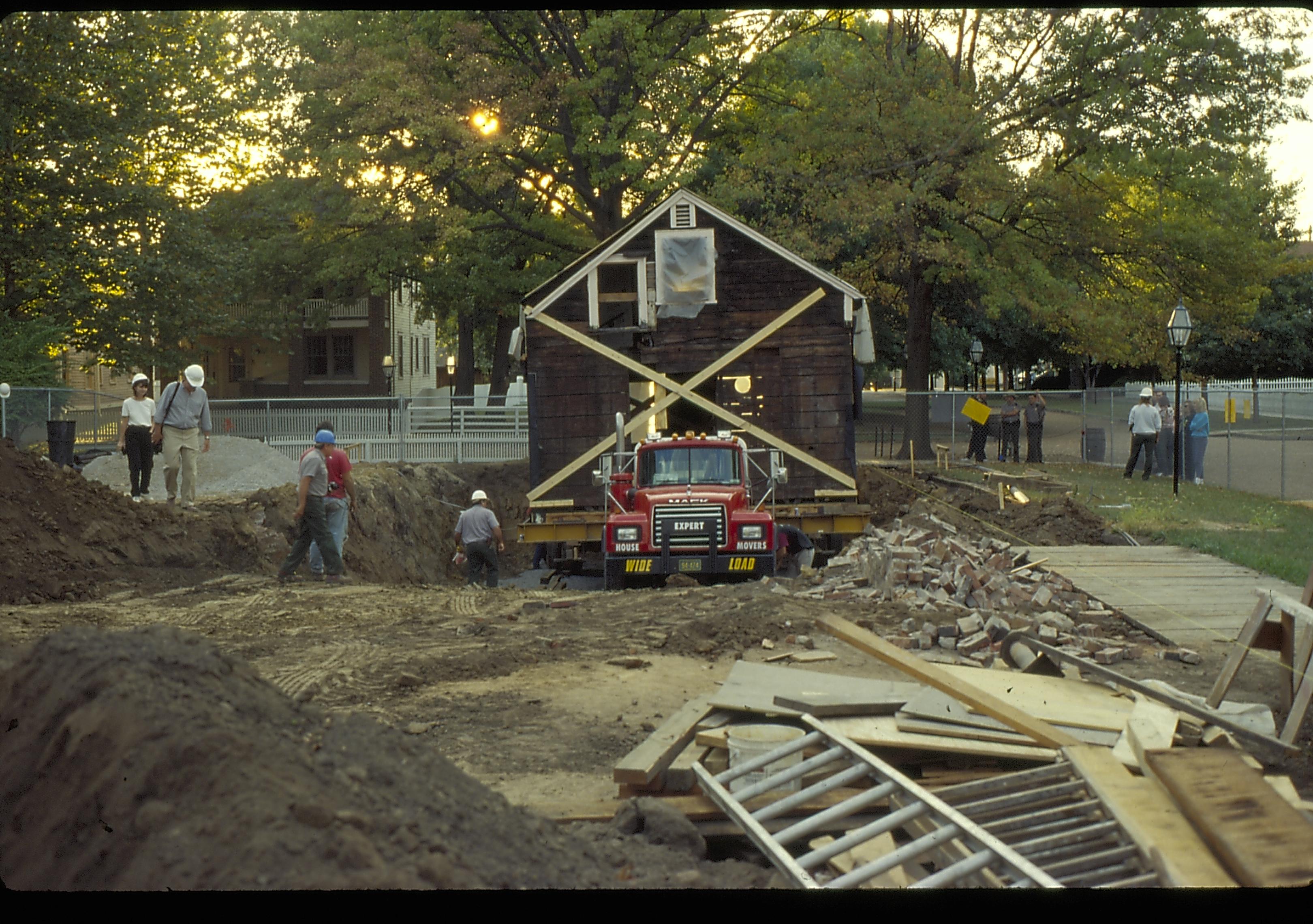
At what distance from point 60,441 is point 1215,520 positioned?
20083 millimetres

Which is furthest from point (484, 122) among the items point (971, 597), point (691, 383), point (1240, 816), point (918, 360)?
point (1240, 816)

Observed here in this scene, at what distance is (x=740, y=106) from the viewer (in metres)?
38.8

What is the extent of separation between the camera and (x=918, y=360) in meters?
37.1

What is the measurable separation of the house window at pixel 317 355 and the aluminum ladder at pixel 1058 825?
51.7 meters

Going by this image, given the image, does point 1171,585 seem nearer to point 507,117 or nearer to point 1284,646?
point 1284,646

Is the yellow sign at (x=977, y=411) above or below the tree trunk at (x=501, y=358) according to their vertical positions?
below

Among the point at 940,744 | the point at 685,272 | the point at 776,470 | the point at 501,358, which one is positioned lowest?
the point at 940,744

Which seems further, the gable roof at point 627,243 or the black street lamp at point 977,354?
the black street lamp at point 977,354

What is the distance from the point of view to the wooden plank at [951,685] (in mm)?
7176

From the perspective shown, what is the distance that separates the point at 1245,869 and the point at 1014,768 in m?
1.80

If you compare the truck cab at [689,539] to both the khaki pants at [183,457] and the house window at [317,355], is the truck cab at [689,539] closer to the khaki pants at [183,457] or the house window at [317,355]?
the khaki pants at [183,457]

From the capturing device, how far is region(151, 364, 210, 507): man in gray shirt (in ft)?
61.6

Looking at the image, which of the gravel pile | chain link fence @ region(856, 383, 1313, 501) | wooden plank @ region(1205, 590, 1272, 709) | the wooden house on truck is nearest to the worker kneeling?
the wooden house on truck

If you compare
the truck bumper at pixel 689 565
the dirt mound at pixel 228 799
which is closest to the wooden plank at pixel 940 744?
the dirt mound at pixel 228 799
